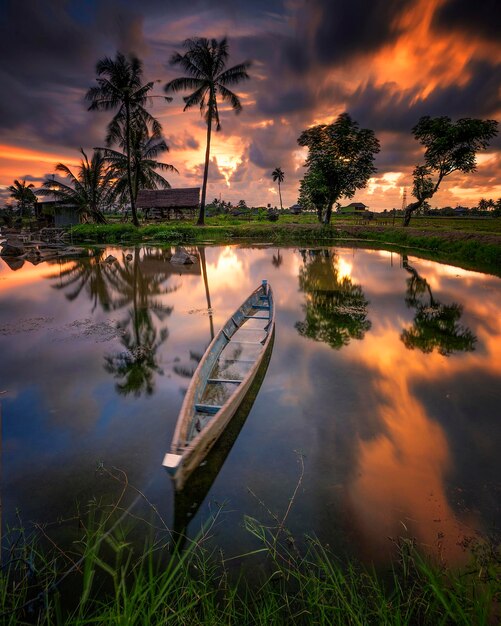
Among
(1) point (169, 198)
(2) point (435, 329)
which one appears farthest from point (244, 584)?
(1) point (169, 198)

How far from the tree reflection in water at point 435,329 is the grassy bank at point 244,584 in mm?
5756

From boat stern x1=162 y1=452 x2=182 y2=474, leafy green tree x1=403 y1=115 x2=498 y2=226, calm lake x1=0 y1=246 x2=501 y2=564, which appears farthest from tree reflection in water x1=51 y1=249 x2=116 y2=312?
leafy green tree x1=403 y1=115 x2=498 y2=226

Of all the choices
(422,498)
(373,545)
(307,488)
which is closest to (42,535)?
(307,488)

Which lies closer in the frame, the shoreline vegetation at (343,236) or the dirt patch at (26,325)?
the dirt patch at (26,325)

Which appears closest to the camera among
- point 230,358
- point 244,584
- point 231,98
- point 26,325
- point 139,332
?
point 244,584

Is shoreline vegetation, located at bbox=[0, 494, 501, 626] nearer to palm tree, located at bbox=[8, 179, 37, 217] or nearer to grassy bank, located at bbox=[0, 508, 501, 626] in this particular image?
grassy bank, located at bbox=[0, 508, 501, 626]

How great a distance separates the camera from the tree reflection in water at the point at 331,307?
8961mm

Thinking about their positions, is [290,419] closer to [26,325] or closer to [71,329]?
[71,329]

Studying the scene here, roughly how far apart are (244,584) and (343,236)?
122ft

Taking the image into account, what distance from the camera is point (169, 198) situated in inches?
1629

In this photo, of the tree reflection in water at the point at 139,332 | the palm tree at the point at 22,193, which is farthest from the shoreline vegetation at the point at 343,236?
the palm tree at the point at 22,193

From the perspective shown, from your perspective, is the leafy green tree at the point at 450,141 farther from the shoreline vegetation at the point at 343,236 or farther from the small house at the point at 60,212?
the small house at the point at 60,212

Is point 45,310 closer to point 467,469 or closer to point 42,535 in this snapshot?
point 42,535

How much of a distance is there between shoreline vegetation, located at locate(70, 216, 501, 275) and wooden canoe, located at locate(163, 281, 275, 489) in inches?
648
